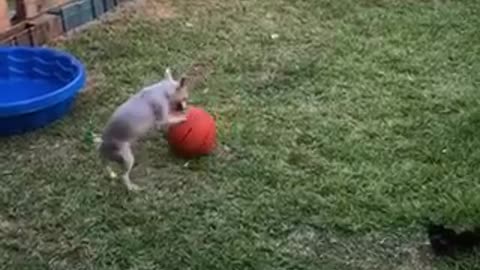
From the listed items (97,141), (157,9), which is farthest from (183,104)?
(157,9)

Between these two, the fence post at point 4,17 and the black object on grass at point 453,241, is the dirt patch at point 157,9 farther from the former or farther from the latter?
the black object on grass at point 453,241

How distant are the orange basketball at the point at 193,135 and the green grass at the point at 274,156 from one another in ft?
0.15

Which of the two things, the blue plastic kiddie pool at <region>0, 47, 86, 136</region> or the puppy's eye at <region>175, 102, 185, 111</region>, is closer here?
the puppy's eye at <region>175, 102, 185, 111</region>

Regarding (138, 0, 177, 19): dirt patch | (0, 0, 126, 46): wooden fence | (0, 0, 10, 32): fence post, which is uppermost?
(0, 0, 10, 32): fence post

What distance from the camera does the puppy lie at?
8.95ft

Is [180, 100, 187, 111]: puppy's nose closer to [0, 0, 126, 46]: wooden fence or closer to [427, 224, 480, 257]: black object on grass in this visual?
[427, 224, 480, 257]: black object on grass

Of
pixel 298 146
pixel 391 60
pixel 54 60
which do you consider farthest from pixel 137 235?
pixel 391 60

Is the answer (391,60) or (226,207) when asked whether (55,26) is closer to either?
(391,60)

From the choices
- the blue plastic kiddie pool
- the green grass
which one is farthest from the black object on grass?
the blue plastic kiddie pool

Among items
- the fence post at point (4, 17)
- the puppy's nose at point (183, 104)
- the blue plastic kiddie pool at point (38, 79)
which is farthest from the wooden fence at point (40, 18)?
the puppy's nose at point (183, 104)

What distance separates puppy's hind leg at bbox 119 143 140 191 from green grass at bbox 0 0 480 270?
40mm

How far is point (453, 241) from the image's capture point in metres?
2.43

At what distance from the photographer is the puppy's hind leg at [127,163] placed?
2.73 meters

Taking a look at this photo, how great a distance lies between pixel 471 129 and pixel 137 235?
1.13m
